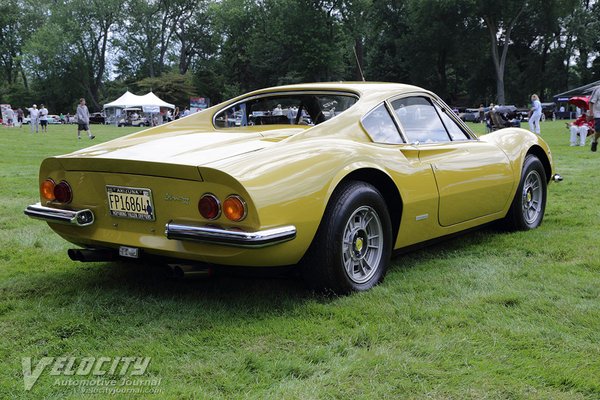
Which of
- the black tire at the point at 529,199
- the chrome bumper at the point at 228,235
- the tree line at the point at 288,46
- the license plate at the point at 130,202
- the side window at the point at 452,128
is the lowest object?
the black tire at the point at 529,199

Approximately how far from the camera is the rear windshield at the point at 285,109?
422cm

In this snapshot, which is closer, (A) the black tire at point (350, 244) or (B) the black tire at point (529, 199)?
(A) the black tire at point (350, 244)

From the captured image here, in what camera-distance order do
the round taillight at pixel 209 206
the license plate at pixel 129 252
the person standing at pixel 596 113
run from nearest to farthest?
the round taillight at pixel 209 206
the license plate at pixel 129 252
the person standing at pixel 596 113

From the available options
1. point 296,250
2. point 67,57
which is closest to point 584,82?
point 67,57

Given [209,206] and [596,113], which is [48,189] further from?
[596,113]

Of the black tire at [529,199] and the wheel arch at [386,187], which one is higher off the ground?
the wheel arch at [386,187]

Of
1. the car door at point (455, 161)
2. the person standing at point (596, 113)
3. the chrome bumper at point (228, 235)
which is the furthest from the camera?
the person standing at point (596, 113)

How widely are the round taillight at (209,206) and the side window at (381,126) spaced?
4.21ft

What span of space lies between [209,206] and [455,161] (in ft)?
6.65

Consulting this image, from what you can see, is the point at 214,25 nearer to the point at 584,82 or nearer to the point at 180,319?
the point at 584,82

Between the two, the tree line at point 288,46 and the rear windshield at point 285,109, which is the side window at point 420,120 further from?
the tree line at point 288,46

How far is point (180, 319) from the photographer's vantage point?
305 cm

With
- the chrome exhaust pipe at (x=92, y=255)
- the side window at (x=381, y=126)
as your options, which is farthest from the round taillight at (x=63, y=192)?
the side window at (x=381, y=126)

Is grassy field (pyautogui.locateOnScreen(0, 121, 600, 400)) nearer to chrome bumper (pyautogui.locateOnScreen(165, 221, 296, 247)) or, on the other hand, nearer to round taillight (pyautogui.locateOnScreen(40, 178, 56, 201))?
chrome bumper (pyautogui.locateOnScreen(165, 221, 296, 247))
